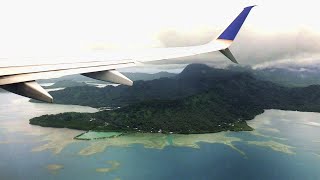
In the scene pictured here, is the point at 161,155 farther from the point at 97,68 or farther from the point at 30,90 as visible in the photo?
the point at 30,90

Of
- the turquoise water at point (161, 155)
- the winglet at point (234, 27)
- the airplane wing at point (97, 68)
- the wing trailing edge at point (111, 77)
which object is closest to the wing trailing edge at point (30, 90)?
the airplane wing at point (97, 68)

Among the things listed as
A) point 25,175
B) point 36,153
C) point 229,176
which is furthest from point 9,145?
point 229,176

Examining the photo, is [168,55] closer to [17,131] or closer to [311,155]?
[311,155]

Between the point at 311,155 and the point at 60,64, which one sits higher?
the point at 60,64

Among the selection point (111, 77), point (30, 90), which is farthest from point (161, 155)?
point (30, 90)

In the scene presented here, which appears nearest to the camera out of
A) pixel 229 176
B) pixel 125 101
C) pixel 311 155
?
pixel 229 176

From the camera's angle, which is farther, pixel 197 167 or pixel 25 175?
pixel 197 167

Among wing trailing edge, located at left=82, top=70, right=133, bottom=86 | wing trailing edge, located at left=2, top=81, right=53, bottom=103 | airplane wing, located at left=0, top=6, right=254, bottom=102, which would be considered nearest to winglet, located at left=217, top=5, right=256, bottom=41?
airplane wing, located at left=0, top=6, right=254, bottom=102

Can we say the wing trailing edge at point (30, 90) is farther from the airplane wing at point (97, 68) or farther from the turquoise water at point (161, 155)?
the turquoise water at point (161, 155)
